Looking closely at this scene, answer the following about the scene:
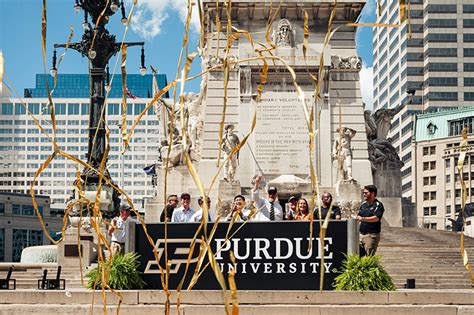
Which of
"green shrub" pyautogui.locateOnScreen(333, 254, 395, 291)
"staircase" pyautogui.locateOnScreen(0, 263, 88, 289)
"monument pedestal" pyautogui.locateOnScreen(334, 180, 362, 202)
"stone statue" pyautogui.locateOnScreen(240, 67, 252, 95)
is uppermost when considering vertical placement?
"stone statue" pyautogui.locateOnScreen(240, 67, 252, 95)

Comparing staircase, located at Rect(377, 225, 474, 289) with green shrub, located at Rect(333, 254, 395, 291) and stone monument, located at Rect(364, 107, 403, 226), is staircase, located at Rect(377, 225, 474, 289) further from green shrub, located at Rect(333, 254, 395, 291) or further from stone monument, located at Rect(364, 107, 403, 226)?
green shrub, located at Rect(333, 254, 395, 291)

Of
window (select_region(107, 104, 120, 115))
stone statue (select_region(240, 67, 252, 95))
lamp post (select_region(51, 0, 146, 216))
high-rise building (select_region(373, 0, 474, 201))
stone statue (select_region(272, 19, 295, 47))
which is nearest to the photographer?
lamp post (select_region(51, 0, 146, 216))

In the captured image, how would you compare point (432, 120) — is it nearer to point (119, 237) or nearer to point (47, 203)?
point (47, 203)

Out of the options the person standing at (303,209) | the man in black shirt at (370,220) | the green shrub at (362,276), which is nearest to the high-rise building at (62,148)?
the person standing at (303,209)

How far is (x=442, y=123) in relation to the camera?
111375mm

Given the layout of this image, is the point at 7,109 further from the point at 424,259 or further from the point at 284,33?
the point at 424,259

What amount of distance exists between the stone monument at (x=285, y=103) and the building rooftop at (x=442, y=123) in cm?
6715

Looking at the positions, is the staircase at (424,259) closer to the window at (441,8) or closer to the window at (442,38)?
the window at (442,38)

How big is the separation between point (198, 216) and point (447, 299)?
4738 mm

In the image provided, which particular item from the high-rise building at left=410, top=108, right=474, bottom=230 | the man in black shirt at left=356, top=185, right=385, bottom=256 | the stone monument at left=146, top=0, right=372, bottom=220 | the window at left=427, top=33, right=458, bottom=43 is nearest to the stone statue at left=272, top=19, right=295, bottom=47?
the stone monument at left=146, top=0, right=372, bottom=220

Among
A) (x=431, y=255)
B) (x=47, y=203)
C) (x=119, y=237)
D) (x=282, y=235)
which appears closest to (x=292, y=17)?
(x=431, y=255)

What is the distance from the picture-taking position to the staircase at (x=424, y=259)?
25297 millimetres

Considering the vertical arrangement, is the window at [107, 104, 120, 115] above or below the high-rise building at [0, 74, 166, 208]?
above

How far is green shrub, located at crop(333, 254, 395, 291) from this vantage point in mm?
13281
